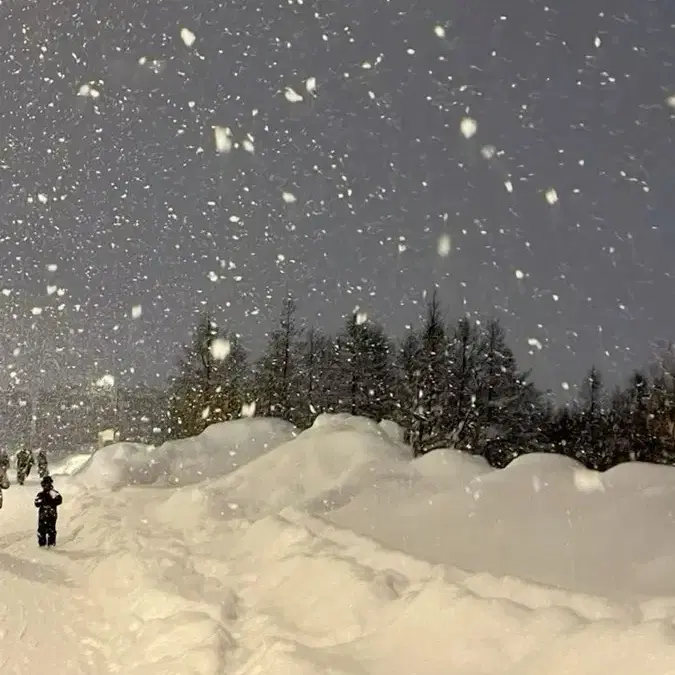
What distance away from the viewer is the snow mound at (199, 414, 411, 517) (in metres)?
14.2

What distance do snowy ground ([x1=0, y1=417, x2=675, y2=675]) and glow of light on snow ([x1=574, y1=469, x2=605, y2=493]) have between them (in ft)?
0.13

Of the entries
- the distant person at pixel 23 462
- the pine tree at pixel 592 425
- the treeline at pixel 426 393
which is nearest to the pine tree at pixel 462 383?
the treeline at pixel 426 393

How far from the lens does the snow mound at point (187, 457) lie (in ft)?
72.9

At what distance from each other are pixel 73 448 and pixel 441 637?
66242 millimetres

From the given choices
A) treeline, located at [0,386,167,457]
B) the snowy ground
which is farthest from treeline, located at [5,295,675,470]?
the snowy ground

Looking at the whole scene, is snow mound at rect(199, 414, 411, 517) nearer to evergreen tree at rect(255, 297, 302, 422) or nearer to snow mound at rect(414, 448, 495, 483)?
Answer: snow mound at rect(414, 448, 495, 483)

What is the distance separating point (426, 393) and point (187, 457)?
16.5 metres

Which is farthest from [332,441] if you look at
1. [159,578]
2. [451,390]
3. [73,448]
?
[73,448]

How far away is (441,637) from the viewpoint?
18.7ft

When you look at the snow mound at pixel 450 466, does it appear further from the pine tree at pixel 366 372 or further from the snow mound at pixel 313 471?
the pine tree at pixel 366 372

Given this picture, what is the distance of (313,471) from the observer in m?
16.5

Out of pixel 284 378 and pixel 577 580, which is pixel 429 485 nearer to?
pixel 577 580

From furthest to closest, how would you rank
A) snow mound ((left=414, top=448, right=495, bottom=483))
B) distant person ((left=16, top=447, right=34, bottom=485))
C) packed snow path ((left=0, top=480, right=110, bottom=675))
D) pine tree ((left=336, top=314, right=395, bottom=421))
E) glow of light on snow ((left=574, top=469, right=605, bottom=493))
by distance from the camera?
1. pine tree ((left=336, top=314, right=395, bottom=421))
2. distant person ((left=16, top=447, right=34, bottom=485))
3. snow mound ((left=414, top=448, right=495, bottom=483))
4. glow of light on snow ((left=574, top=469, right=605, bottom=493))
5. packed snow path ((left=0, top=480, right=110, bottom=675))

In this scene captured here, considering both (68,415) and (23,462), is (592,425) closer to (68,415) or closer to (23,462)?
(23,462)
